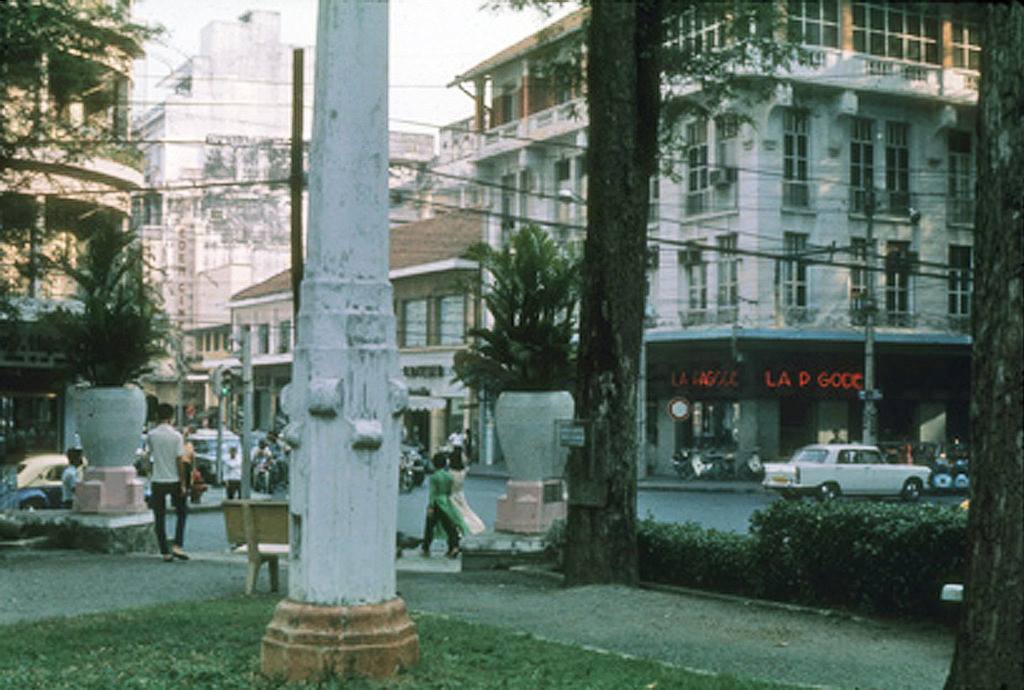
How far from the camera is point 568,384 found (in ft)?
52.4

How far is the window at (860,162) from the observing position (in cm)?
4125

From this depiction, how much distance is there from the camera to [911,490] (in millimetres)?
34125

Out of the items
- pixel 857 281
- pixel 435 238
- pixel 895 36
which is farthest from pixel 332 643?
pixel 435 238

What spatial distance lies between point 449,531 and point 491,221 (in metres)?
36.5

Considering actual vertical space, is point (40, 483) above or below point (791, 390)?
below

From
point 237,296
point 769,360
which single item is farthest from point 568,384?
point 237,296

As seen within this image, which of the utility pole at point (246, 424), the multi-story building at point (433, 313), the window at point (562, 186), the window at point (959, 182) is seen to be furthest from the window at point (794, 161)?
the utility pole at point (246, 424)

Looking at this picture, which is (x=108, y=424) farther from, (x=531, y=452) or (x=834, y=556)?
(x=834, y=556)

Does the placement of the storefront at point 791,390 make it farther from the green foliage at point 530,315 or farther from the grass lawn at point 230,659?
the grass lawn at point 230,659

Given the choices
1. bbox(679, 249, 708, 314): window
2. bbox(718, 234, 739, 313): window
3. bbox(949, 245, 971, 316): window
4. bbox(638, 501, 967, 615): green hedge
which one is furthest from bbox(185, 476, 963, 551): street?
bbox(949, 245, 971, 316): window

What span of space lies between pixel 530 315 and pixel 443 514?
3.92 m

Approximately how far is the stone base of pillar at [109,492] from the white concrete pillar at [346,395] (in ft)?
35.3

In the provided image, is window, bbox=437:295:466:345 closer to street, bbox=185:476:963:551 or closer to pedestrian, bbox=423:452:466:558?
street, bbox=185:476:963:551

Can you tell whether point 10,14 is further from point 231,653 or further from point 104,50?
point 231,653
